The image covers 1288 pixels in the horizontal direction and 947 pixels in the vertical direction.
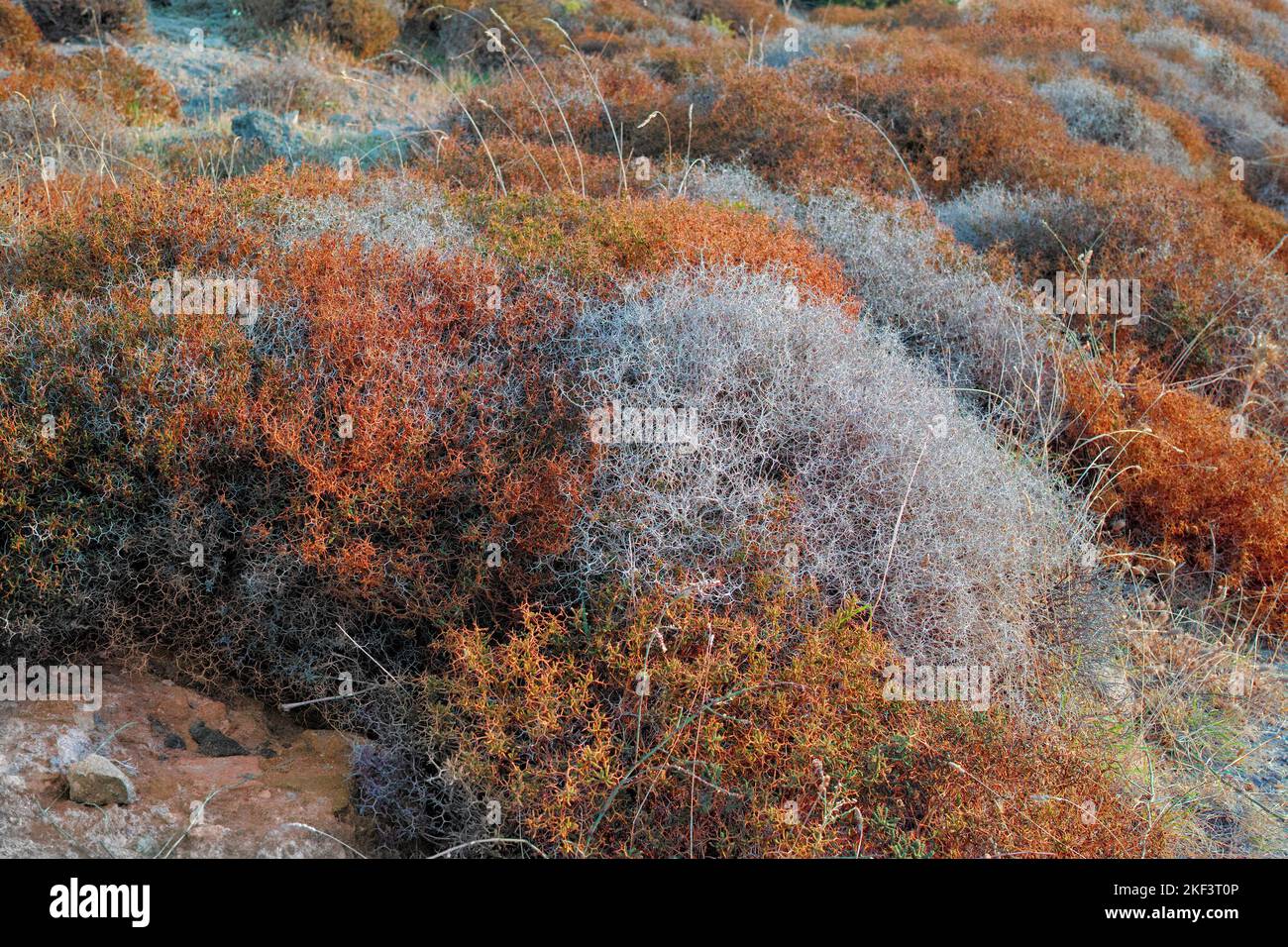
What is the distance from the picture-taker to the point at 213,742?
281cm

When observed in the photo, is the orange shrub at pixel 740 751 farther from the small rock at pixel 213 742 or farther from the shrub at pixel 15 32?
the shrub at pixel 15 32

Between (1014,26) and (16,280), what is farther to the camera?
(1014,26)

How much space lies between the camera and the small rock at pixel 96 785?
2.44 meters

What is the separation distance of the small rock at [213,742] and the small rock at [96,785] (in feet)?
0.95

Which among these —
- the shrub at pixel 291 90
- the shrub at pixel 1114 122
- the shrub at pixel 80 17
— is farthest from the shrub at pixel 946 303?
the shrub at pixel 80 17

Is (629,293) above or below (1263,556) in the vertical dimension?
above

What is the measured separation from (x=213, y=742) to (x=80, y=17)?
40.3 feet

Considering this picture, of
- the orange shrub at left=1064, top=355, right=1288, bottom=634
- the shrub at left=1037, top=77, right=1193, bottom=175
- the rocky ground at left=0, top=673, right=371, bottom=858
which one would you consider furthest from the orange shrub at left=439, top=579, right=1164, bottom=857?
the shrub at left=1037, top=77, right=1193, bottom=175

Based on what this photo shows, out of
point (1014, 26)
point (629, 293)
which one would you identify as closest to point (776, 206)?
point (629, 293)

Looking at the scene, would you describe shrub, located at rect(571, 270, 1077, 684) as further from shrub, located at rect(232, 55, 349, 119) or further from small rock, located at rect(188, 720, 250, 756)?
shrub, located at rect(232, 55, 349, 119)

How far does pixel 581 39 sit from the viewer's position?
12953 mm

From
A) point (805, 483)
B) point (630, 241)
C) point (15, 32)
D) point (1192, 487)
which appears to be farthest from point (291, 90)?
point (1192, 487)
